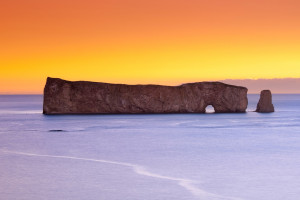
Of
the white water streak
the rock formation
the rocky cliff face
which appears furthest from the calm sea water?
the rock formation

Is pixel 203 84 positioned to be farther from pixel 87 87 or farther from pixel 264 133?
pixel 264 133

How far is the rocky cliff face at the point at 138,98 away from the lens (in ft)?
225

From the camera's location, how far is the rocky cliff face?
68500 mm

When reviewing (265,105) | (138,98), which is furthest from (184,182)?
(265,105)

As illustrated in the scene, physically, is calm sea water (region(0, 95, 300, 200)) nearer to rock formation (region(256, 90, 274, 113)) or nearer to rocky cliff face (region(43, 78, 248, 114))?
rocky cliff face (region(43, 78, 248, 114))

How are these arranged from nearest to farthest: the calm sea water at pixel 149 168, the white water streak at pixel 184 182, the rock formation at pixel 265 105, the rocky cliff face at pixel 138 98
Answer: the white water streak at pixel 184 182 < the calm sea water at pixel 149 168 < the rocky cliff face at pixel 138 98 < the rock formation at pixel 265 105

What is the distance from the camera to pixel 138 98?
231 feet

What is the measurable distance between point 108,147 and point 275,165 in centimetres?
1069

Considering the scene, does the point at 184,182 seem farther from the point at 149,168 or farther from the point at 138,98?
the point at 138,98

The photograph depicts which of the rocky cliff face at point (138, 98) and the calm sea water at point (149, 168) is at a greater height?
the rocky cliff face at point (138, 98)

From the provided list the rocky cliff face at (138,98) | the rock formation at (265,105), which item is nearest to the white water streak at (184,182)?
the rocky cliff face at (138,98)

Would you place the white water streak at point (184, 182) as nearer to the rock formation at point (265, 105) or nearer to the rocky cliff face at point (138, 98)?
the rocky cliff face at point (138, 98)

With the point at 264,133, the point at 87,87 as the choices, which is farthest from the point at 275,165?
the point at 87,87

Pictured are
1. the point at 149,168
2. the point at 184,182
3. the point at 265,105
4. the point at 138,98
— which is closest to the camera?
the point at 184,182
